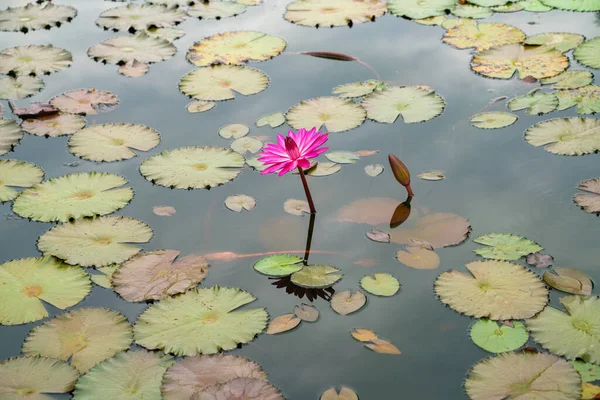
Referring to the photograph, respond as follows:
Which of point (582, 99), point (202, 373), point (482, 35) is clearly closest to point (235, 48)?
point (482, 35)

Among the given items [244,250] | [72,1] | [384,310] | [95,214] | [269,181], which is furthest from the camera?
[72,1]

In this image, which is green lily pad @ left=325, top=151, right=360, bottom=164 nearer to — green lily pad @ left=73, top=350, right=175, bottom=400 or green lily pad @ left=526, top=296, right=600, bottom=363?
green lily pad @ left=526, top=296, right=600, bottom=363

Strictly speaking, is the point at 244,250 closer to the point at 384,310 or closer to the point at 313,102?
the point at 384,310

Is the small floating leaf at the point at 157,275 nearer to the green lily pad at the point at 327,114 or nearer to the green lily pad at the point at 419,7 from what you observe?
the green lily pad at the point at 327,114

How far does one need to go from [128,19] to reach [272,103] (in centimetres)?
177

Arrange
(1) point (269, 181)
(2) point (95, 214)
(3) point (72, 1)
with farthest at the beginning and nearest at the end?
(3) point (72, 1) → (1) point (269, 181) → (2) point (95, 214)

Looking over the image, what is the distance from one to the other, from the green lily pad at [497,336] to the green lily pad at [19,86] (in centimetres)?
310

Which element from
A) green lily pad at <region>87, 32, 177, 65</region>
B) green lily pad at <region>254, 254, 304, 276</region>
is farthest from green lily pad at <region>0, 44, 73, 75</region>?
green lily pad at <region>254, 254, 304, 276</region>

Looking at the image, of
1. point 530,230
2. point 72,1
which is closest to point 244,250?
point 530,230

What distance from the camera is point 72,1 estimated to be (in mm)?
5586

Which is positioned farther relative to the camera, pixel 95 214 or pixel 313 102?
pixel 313 102

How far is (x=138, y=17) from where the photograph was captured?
512 centimetres

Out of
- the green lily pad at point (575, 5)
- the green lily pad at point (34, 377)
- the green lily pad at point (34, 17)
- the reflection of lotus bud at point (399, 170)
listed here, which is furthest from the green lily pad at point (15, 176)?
the green lily pad at point (575, 5)

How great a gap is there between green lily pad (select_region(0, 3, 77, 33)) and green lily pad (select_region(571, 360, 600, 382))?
442 centimetres
